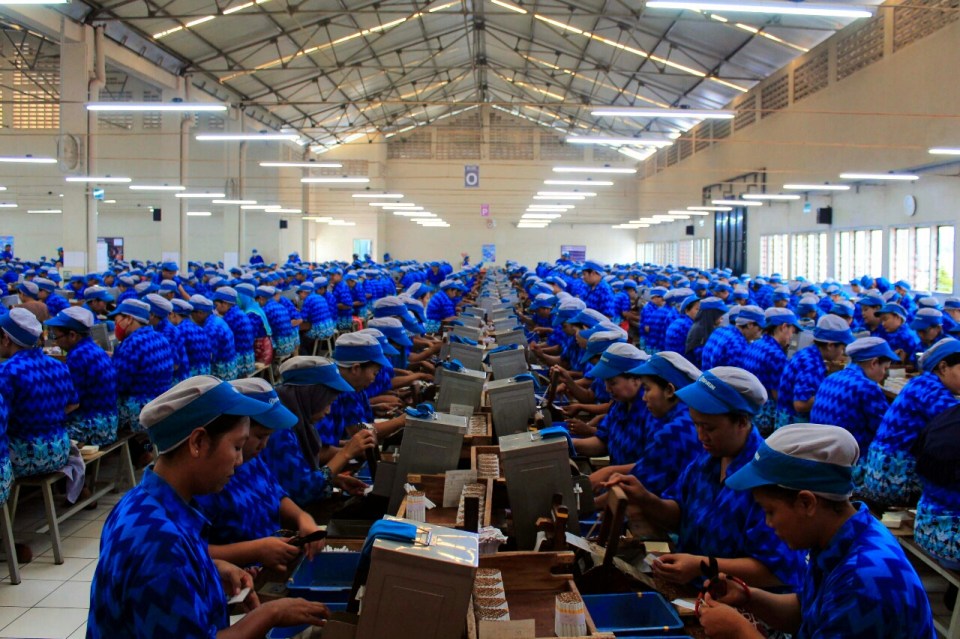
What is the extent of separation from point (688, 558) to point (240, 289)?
34.0ft

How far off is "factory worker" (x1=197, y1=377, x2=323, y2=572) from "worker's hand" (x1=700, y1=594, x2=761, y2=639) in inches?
56.0

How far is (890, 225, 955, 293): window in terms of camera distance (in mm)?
14422

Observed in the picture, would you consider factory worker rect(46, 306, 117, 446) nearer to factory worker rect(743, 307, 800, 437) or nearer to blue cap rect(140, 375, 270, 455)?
blue cap rect(140, 375, 270, 455)

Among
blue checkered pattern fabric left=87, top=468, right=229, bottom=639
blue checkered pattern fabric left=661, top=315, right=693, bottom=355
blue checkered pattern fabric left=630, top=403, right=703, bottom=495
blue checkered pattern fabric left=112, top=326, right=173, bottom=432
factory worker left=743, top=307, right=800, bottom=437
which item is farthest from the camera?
blue checkered pattern fabric left=661, top=315, right=693, bottom=355

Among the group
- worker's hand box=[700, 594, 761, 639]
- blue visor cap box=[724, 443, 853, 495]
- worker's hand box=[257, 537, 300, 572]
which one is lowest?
worker's hand box=[257, 537, 300, 572]

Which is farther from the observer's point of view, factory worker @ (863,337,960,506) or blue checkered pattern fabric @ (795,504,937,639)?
factory worker @ (863,337,960,506)

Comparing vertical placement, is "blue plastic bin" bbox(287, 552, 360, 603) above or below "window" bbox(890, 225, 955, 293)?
below

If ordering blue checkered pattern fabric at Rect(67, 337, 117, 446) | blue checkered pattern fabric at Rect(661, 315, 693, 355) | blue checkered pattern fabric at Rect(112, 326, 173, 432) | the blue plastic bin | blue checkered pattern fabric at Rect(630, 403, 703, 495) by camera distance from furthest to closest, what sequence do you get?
blue checkered pattern fabric at Rect(661, 315, 693, 355) → blue checkered pattern fabric at Rect(112, 326, 173, 432) → blue checkered pattern fabric at Rect(67, 337, 117, 446) → blue checkered pattern fabric at Rect(630, 403, 703, 495) → the blue plastic bin

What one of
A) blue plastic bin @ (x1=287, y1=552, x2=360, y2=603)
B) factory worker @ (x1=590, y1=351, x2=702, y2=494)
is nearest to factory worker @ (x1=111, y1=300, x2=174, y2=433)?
blue plastic bin @ (x1=287, y1=552, x2=360, y2=603)

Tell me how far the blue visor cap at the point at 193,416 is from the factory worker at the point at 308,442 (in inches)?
73.4

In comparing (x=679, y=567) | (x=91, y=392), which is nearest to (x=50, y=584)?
(x=91, y=392)

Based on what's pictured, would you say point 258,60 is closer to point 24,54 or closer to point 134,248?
point 24,54

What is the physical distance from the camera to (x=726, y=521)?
2873mm

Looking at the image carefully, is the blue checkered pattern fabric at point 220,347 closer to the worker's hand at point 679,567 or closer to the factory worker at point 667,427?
the factory worker at point 667,427
